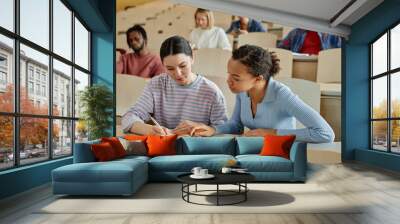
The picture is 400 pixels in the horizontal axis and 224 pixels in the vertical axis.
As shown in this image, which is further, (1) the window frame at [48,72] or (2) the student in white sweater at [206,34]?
(2) the student in white sweater at [206,34]

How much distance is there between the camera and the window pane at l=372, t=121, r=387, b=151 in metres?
8.66

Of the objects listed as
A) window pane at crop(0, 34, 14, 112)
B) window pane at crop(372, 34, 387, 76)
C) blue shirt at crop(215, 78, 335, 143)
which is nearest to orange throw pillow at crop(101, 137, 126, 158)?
window pane at crop(0, 34, 14, 112)

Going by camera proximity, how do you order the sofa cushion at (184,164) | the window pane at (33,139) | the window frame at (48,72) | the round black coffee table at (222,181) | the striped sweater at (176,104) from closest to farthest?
the round black coffee table at (222,181) < the window frame at (48,72) < the window pane at (33,139) < the sofa cushion at (184,164) < the striped sweater at (176,104)

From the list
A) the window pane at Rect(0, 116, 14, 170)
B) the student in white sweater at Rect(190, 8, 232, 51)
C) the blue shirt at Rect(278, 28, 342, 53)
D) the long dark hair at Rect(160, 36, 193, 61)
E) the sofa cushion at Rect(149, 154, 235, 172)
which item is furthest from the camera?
the blue shirt at Rect(278, 28, 342, 53)

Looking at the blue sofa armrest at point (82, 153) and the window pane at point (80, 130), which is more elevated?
the window pane at point (80, 130)

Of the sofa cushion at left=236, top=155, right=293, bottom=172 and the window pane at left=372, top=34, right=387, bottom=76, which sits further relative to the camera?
the window pane at left=372, top=34, right=387, bottom=76

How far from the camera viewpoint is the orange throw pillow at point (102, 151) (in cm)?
578

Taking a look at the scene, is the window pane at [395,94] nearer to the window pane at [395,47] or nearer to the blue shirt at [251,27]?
the window pane at [395,47]

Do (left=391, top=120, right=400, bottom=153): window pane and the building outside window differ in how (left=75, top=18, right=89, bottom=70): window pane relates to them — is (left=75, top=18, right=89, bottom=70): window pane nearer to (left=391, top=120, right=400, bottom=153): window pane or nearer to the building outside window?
the building outside window

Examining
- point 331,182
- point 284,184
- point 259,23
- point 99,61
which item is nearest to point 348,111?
point 259,23

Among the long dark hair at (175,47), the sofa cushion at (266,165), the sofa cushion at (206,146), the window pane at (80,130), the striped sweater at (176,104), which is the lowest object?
the sofa cushion at (266,165)

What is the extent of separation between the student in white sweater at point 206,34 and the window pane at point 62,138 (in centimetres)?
305

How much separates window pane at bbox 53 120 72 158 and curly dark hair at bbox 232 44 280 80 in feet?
11.6

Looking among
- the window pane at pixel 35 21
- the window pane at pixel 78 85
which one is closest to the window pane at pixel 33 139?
the window pane at pixel 35 21
